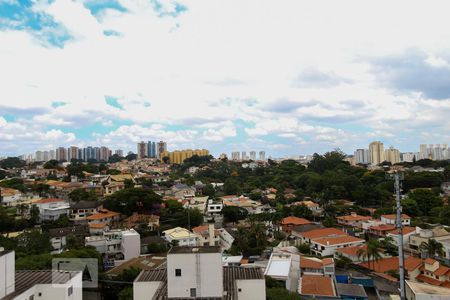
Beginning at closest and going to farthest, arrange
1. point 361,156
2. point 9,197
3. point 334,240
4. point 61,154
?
1. point 334,240
2. point 9,197
3. point 61,154
4. point 361,156

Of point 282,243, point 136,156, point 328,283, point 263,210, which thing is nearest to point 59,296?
point 328,283

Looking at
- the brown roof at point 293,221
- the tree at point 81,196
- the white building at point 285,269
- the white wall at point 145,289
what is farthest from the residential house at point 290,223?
the white wall at point 145,289

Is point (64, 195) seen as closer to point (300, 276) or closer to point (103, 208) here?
point (103, 208)

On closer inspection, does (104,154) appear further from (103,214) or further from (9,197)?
(103,214)

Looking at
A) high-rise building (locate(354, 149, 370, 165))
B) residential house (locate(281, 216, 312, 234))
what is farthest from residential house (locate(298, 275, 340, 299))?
high-rise building (locate(354, 149, 370, 165))

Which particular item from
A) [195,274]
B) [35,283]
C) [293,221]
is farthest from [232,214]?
[35,283]

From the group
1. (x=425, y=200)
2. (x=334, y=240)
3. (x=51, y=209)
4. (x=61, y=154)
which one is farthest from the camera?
(x=61, y=154)
